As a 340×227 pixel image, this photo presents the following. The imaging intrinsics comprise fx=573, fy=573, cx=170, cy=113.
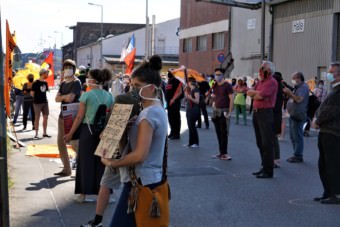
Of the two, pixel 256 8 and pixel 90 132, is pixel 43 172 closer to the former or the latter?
pixel 90 132

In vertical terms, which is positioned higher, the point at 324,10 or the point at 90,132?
the point at 324,10

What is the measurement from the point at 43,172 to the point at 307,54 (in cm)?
2050

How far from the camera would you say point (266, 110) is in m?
9.32

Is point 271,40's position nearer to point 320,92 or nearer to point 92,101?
point 320,92

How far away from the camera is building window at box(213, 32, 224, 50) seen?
125 ft

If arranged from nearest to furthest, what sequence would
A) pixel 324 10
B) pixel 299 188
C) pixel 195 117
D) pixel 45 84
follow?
pixel 299 188
pixel 195 117
pixel 45 84
pixel 324 10

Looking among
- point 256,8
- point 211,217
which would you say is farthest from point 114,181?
point 256,8

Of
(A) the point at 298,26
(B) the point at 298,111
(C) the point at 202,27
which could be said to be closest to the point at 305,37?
(A) the point at 298,26

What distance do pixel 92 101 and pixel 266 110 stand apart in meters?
3.40

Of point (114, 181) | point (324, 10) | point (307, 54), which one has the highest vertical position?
point (324, 10)

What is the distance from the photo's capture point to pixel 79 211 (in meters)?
6.89

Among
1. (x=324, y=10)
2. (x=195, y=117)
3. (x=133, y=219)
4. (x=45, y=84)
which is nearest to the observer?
(x=133, y=219)

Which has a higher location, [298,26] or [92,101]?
[298,26]

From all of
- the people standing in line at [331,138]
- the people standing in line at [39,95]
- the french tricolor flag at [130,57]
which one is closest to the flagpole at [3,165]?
the people standing in line at [331,138]
